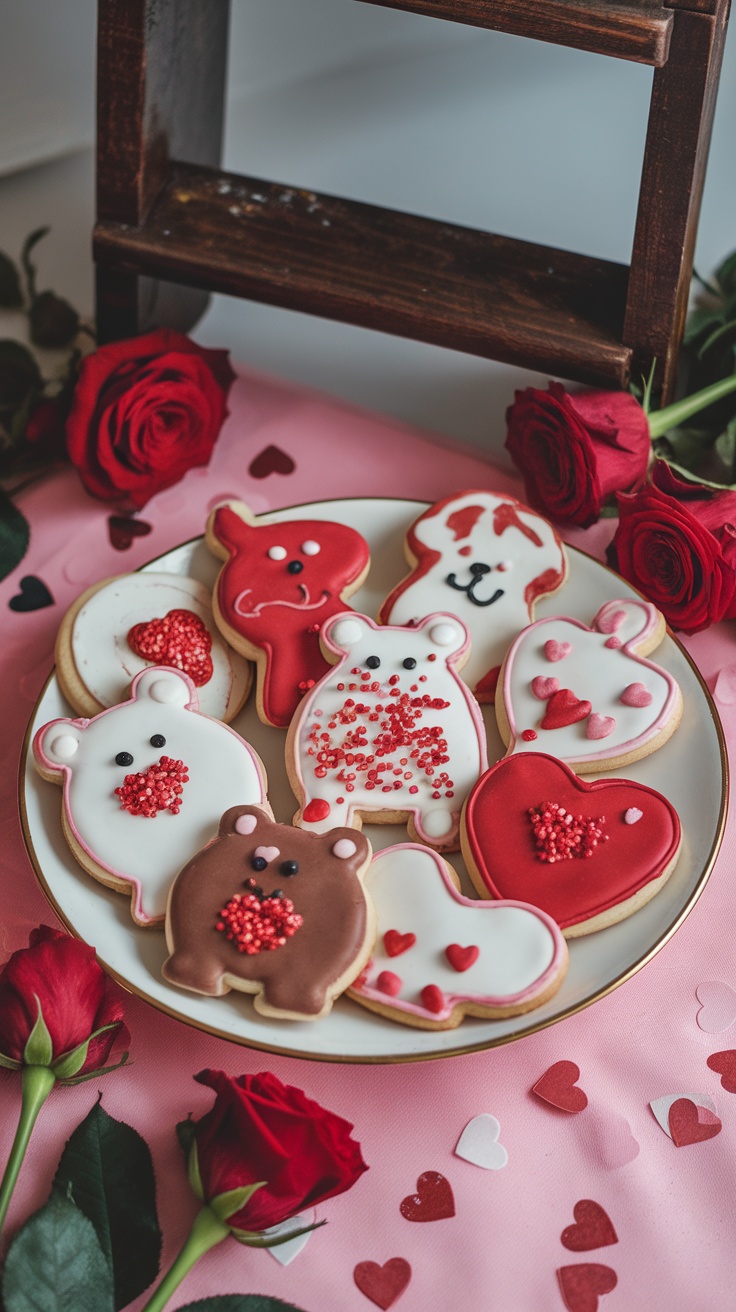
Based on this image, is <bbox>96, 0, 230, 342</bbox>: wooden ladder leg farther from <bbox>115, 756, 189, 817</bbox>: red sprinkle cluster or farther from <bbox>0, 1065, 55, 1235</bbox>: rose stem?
<bbox>0, 1065, 55, 1235</bbox>: rose stem

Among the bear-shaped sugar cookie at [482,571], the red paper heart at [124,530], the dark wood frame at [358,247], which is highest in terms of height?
the dark wood frame at [358,247]

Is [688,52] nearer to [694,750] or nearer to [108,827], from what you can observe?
[694,750]

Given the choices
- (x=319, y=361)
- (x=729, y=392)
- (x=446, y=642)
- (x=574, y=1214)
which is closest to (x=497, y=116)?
(x=319, y=361)

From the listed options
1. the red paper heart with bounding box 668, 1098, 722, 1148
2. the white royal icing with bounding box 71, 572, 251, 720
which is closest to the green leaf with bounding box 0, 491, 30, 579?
the white royal icing with bounding box 71, 572, 251, 720

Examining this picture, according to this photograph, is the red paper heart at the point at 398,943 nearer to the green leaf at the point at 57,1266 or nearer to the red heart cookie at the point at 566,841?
the red heart cookie at the point at 566,841

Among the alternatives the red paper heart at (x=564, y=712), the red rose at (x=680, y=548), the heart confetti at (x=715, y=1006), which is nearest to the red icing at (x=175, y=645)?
the red paper heart at (x=564, y=712)

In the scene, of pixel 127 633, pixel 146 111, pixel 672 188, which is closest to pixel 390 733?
pixel 127 633
